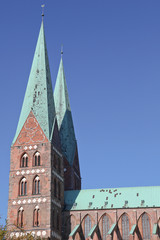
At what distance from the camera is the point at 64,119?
80.2m

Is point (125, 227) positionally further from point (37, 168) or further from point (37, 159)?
point (37, 159)

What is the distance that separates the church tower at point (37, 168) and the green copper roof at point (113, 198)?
2.77 metres

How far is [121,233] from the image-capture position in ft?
211

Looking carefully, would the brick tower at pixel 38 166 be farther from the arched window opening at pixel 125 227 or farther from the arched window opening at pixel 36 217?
the arched window opening at pixel 125 227

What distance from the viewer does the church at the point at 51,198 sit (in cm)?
6194

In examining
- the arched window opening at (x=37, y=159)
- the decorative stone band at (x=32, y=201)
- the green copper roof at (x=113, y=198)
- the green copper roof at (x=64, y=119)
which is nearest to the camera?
the decorative stone band at (x=32, y=201)

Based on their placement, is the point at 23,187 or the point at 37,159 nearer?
the point at 23,187

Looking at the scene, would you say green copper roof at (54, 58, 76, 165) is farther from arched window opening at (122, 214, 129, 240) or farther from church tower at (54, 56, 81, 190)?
arched window opening at (122, 214, 129, 240)

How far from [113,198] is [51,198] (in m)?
10.9

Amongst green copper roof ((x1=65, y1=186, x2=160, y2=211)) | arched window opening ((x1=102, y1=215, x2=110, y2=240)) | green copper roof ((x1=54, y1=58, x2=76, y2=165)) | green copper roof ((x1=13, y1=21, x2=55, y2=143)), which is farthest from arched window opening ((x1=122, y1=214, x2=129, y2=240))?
green copper roof ((x1=13, y1=21, x2=55, y2=143))

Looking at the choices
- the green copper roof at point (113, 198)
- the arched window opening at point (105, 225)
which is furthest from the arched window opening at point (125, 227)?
the arched window opening at point (105, 225)

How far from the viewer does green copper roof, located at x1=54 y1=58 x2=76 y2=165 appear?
78625mm

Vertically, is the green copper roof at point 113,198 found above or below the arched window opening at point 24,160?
below

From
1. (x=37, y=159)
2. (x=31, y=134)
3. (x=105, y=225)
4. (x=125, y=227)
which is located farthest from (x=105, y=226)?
(x=31, y=134)
